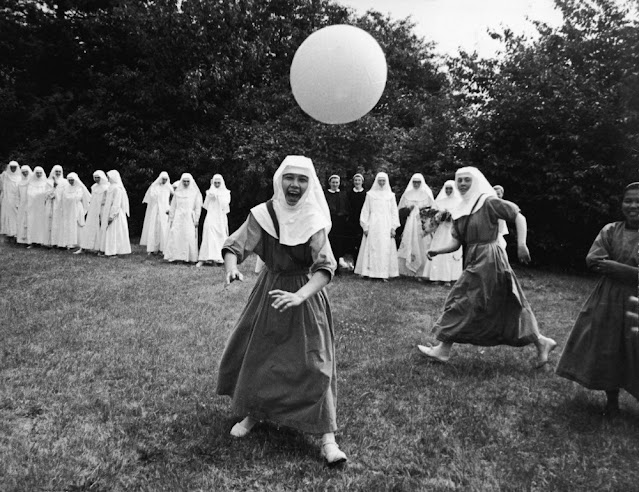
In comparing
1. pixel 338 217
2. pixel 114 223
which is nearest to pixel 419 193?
pixel 338 217

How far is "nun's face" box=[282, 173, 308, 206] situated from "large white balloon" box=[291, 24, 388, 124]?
2816 mm

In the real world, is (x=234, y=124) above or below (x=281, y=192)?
above

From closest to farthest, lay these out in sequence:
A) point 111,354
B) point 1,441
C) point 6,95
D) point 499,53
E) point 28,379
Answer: point 1,441 → point 28,379 → point 111,354 → point 499,53 → point 6,95

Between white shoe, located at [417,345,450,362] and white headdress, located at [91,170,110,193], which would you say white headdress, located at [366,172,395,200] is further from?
white headdress, located at [91,170,110,193]

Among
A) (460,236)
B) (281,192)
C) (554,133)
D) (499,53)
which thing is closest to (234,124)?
(499,53)

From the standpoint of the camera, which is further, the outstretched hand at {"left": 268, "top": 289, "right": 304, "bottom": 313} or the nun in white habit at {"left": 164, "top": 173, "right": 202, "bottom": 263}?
the nun in white habit at {"left": 164, "top": 173, "right": 202, "bottom": 263}

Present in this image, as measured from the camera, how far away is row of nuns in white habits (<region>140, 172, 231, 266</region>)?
12781mm

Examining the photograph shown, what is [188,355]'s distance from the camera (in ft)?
18.1

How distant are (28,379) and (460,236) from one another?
455 centimetres

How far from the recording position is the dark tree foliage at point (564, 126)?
1259 cm

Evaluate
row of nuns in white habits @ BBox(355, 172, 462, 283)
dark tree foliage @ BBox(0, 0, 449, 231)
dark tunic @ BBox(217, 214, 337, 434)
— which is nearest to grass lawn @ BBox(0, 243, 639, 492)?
dark tunic @ BBox(217, 214, 337, 434)

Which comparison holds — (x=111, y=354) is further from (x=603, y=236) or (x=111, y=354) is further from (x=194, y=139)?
(x=194, y=139)

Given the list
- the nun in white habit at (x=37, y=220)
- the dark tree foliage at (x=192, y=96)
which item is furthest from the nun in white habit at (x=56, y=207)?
the dark tree foliage at (x=192, y=96)

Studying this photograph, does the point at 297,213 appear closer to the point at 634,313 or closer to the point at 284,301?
the point at 284,301
